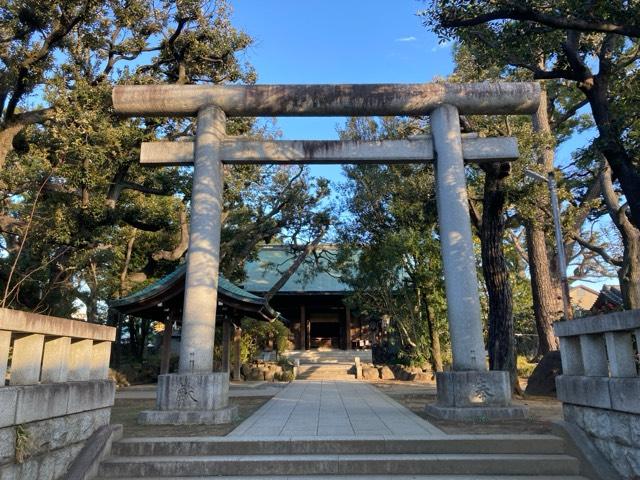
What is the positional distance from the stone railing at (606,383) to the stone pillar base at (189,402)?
5.19 m

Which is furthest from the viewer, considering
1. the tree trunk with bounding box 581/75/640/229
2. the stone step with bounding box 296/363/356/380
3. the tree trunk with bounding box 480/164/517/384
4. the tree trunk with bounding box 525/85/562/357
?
the stone step with bounding box 296/363/356/380

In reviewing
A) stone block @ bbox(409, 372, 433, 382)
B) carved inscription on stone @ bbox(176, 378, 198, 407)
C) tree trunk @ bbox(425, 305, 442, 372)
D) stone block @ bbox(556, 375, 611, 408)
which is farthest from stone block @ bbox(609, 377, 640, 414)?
stone block @ bbox(409, 372, 433, 382)

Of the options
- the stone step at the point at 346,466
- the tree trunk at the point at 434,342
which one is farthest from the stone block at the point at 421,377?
the stone step at the point at 346,466

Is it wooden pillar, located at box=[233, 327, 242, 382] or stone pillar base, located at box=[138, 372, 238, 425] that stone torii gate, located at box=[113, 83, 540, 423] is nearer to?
stone pillar base, located at box=[138, 372, 238, 425]

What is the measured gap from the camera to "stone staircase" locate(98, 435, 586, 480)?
16.8 ft

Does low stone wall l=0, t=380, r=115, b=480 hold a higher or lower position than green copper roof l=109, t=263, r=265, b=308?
lower

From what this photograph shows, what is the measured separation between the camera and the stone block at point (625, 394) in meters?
4.32

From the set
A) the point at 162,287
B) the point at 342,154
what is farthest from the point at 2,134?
the point at 342,154

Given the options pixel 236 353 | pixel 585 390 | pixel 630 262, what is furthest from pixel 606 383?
pixel 236 353

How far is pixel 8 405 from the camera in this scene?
3.85m

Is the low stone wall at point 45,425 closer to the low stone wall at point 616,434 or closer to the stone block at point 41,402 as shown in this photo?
the stone block at point 41,402

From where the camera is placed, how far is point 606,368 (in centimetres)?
509

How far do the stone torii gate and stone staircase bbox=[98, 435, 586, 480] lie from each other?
7.77 ft

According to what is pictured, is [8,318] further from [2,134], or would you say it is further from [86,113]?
[2,134]
